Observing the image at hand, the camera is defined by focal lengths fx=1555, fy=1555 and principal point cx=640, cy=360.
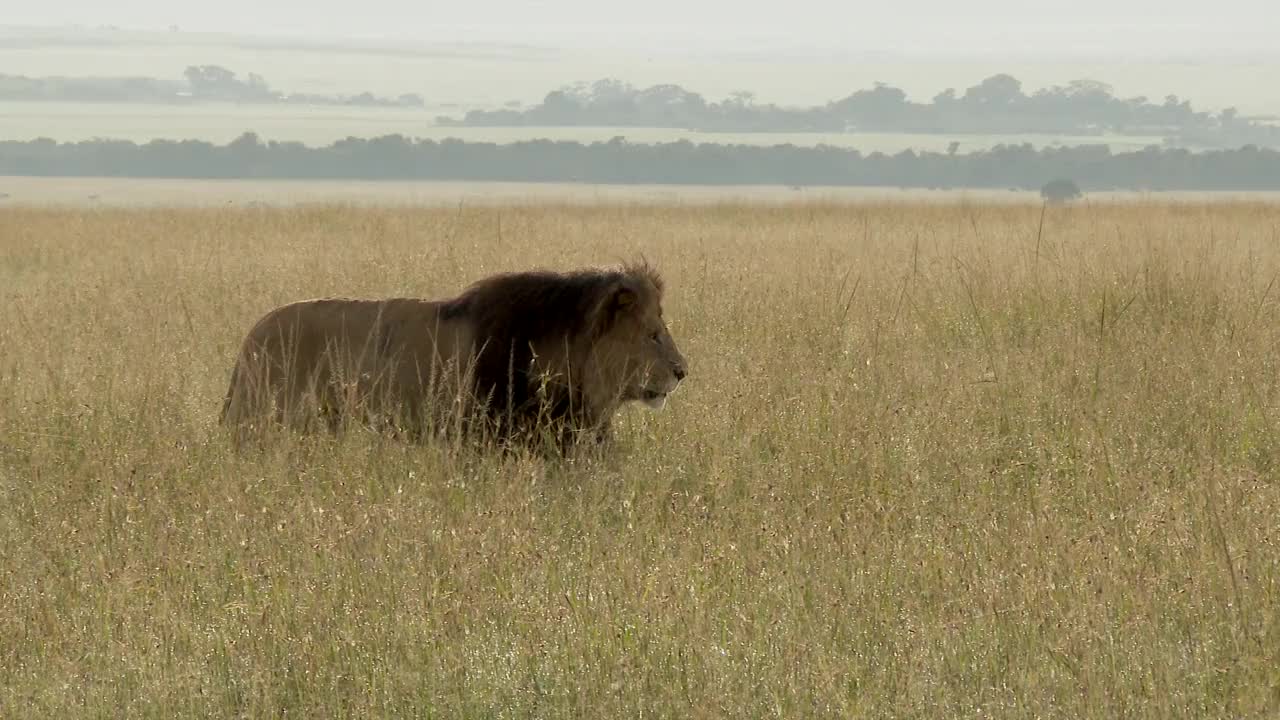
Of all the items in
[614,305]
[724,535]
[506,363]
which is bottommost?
[724,535]

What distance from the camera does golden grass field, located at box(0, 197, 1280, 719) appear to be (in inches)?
137

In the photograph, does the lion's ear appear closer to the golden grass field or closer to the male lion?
the male lion

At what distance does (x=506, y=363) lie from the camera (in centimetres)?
580

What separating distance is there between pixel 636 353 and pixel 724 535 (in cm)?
126

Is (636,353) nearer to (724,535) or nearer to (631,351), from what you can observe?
(631,351)

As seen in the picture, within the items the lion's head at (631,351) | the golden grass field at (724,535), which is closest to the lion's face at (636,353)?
the lion's head at (631,351)

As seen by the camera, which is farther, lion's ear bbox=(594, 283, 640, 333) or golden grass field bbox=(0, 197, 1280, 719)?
lion's ear bbox=(594, 283, 640, 333)

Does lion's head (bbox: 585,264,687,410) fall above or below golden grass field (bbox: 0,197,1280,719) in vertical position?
above

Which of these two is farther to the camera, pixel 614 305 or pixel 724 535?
pixel 614 305

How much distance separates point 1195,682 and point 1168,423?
2985mm

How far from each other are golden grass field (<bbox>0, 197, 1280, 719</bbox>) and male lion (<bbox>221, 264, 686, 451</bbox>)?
23 cm

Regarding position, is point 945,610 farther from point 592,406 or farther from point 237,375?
point 237,375

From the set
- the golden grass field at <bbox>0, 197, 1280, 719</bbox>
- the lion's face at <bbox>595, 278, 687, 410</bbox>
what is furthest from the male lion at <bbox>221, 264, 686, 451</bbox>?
the golden grass field at <bbox>0, 197, 1280, 719</bbox>

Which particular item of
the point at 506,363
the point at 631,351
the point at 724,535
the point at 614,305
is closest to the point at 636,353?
the point at 631,351
